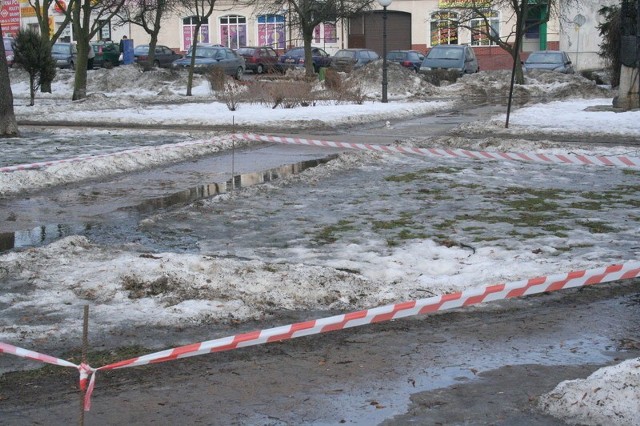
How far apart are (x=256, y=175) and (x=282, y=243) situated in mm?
5136

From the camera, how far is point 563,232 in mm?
9320

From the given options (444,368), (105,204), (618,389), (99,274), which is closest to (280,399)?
(444,368)

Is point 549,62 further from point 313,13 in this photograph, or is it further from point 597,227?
point 597,227

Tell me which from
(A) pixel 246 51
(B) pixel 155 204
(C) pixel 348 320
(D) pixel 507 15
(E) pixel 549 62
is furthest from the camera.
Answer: (D) pixel 507 15

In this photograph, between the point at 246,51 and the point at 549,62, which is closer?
the point at 549,62

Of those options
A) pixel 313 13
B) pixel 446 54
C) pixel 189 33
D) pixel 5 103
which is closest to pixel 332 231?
pixel 5 103

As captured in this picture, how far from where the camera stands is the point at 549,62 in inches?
1654

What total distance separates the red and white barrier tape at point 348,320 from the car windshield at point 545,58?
3697 centimetres

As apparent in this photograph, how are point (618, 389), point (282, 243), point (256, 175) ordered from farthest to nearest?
point (256, 175) → point (282, 243) → point (618, 389)

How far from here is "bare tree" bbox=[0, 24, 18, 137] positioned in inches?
722

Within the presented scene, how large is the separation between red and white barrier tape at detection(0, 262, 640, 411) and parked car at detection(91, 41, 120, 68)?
50849 mm

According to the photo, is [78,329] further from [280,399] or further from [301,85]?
[301,85]

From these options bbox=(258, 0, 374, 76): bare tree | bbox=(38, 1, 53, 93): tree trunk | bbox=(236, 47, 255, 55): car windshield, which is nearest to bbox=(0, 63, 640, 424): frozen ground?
bbox=(38, 1, 53, 93): tree trunk

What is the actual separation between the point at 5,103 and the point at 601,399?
640 inches
